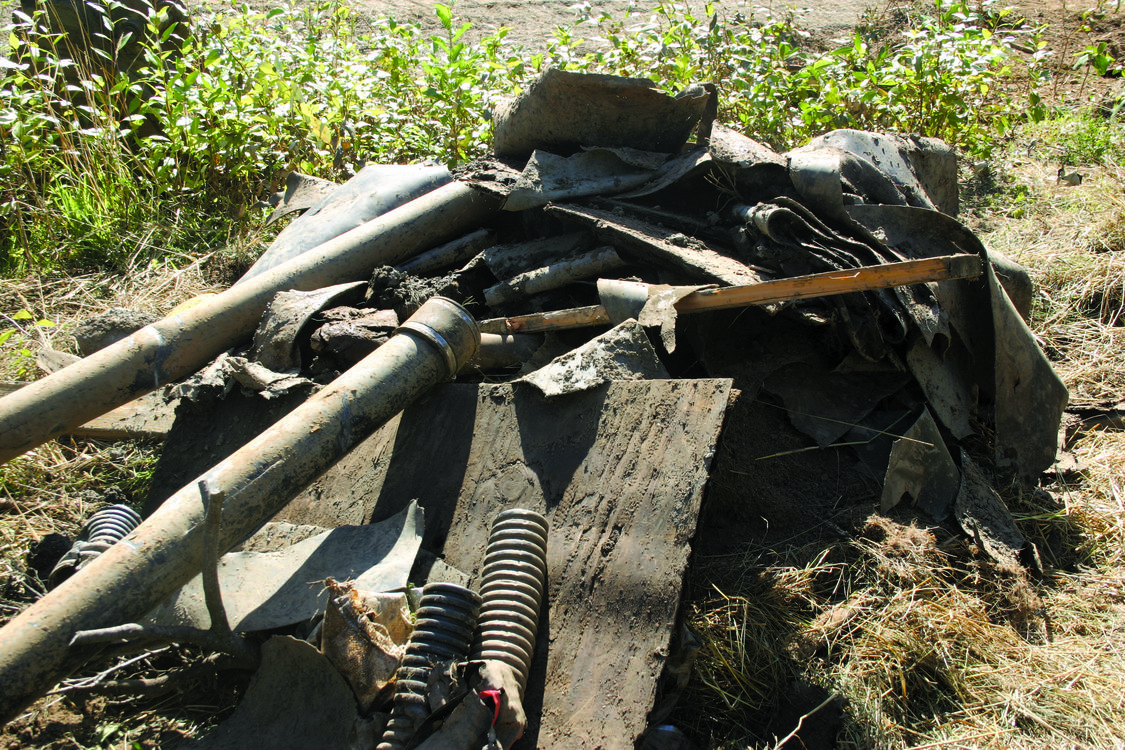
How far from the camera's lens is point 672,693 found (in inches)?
85.4

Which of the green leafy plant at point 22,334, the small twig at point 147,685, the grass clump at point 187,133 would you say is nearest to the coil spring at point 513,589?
the small twig at point 147,685

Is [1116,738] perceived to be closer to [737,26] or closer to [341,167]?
[341,167]

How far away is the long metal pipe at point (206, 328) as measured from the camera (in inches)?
103

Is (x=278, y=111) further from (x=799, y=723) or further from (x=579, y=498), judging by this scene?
(x=799, y=723)

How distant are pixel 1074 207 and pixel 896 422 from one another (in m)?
2.79

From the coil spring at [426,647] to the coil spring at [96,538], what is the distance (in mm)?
1041

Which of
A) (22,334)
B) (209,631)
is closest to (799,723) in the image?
(209,631)

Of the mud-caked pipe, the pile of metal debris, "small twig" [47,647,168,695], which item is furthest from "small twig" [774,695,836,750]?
"small twig" [47,647,168,695]

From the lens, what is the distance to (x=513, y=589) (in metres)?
2.05

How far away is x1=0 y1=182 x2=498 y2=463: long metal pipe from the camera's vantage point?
2.62 m

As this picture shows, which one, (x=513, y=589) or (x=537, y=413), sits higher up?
(x=537, y=413)

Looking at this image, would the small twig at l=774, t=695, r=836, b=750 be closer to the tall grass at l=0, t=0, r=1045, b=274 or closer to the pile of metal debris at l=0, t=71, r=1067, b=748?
the pile of metal debris at l=0, t=71, r=1067, b=748

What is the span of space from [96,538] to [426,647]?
1354 mm

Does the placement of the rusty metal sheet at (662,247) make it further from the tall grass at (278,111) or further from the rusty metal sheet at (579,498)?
the tall grass at (278,111)
